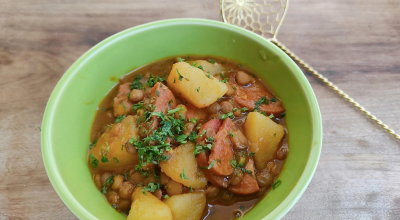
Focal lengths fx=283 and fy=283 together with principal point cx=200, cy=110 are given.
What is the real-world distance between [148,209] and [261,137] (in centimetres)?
97

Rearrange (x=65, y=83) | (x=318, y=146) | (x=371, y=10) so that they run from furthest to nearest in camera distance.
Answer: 1. (x=371, y=10)
2. (x=65, y=83)
3. (x=318, y=146)

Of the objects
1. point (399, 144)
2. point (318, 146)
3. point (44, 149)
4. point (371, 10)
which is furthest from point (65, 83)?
point (371, 10)

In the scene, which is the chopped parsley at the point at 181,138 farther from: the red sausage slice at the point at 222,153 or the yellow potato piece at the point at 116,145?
the yellow potato piece at the point at 116,145

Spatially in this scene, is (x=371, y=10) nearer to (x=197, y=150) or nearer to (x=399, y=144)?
(x=399, y=144)

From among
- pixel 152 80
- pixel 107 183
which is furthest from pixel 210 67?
pixel 107 183

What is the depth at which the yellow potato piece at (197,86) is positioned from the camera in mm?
2232

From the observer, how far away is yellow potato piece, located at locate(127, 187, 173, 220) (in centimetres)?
185

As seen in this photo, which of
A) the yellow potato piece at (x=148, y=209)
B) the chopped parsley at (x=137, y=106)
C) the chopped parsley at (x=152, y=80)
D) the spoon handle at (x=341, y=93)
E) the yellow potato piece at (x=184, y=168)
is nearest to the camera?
the yellow potato piece at (x=148, y=209)

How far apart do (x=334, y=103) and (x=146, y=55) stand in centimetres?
190

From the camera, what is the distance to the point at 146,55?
8.84 ft

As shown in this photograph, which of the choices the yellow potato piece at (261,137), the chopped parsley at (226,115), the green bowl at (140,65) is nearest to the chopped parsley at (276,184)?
the green bowl at (140,65)

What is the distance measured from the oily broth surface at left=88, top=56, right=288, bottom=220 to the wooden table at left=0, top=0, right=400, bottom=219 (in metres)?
0.49

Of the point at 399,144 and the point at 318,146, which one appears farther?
the point at 399,144

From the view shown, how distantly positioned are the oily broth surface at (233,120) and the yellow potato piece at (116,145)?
0.23ft
